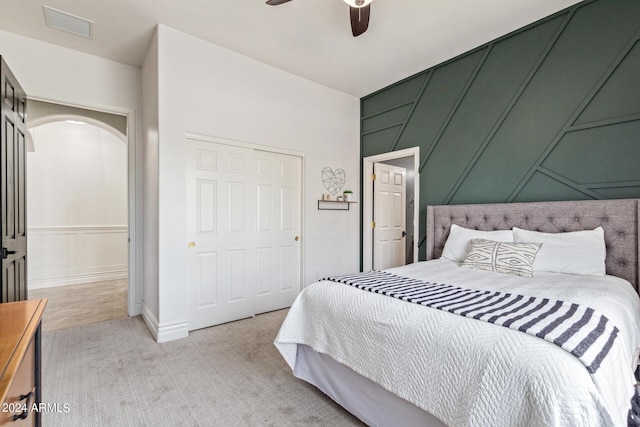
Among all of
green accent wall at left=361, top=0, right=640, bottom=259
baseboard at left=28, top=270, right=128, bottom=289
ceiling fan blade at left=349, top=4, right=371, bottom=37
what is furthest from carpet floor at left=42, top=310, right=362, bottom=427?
ceiling fan blade at left=349, top=4, right=371, bottom=37

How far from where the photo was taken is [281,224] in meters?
3.74

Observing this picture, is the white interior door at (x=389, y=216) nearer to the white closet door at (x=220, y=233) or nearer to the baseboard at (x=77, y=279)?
the white closet door at (x=220, y=233)

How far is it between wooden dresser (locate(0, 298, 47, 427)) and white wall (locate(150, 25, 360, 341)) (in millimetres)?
1561

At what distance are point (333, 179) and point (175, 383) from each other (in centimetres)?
A: 293

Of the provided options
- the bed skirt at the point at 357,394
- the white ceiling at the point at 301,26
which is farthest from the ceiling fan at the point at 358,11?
the bed skirt at the point at 357,394

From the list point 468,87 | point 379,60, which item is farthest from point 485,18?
point 379,60

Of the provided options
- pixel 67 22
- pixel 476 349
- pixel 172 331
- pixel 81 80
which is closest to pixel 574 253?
pixel 476 349

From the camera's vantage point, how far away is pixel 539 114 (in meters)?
2.73

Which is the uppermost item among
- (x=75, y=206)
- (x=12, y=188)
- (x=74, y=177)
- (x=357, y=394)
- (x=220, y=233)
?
(x=74, y=177)

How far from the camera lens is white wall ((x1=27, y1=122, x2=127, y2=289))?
4.77 metres

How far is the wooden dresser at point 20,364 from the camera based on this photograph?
0.80 m

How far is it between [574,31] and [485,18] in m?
0.71

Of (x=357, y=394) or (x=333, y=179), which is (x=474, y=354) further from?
(x=333, y=179)

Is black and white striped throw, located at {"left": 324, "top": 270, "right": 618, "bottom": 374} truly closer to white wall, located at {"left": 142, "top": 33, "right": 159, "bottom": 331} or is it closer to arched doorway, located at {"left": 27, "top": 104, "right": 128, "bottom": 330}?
white wall, located at {"left": 142, "top": 33, "right": 159, "bottom": 331}
